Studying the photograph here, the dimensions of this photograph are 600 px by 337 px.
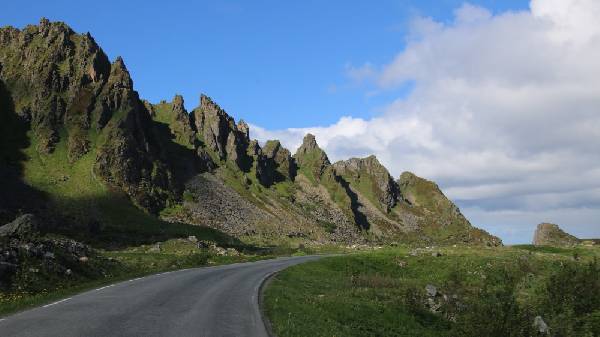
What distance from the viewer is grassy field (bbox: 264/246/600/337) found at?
20.6 meters

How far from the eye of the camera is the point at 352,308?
974 inches

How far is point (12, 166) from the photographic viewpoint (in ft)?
437

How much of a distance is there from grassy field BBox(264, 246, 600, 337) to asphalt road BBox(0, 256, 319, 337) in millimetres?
1470

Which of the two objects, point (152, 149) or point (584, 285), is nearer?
point (584, 285)

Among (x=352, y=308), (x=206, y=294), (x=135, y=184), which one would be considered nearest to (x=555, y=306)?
(x=352, y=308)

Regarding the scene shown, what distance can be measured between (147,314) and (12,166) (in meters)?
135

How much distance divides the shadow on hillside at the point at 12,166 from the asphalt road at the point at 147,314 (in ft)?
234

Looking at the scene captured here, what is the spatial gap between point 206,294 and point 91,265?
16974 mm

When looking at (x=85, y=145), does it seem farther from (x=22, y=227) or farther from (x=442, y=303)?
(x=442, y=303)

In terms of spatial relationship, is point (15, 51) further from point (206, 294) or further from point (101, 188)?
point (206, 294)

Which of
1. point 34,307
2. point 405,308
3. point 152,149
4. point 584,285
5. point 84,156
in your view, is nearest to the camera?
point 34,307

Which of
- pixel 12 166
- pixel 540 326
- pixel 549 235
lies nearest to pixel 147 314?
pixel 540 326

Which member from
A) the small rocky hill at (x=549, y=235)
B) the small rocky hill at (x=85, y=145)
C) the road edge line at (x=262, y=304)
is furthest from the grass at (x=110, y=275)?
the small rocky hill at (x=549, y=235)

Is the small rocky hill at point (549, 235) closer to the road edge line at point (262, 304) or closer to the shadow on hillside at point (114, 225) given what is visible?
the shadow on hillside at point (114, 225)
